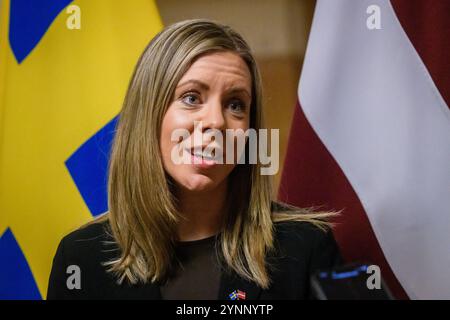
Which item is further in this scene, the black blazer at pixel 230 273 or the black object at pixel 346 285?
the black blazer at pixel 230 273

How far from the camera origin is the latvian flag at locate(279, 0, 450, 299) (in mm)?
1076

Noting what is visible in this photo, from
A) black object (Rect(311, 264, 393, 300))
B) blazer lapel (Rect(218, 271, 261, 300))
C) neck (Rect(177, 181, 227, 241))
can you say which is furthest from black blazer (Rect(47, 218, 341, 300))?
black object (Rect(311, 264, 393, 300))

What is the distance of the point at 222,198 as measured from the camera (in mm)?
994

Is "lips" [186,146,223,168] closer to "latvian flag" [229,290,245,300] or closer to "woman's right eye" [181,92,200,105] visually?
"woman's right eye" [181,92,200,105]

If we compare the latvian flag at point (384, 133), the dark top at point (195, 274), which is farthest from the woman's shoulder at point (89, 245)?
the latvian flag at point (384, 133)

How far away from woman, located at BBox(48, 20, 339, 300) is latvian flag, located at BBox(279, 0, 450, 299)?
0.15 meters

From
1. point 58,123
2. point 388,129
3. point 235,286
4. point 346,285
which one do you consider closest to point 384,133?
point 388,129

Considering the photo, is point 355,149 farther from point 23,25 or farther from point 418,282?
point 23,25

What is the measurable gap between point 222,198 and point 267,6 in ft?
1.89

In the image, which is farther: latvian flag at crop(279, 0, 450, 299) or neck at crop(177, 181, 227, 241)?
latvian flag at crop(279, 0, 450, 299)

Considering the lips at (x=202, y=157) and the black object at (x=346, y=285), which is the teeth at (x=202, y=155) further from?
the black object at (x=346, y=285)

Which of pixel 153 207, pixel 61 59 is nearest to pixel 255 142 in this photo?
pixel 153 207

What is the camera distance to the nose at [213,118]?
848 millimetres

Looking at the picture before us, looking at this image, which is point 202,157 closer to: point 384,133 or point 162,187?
point 162,187
